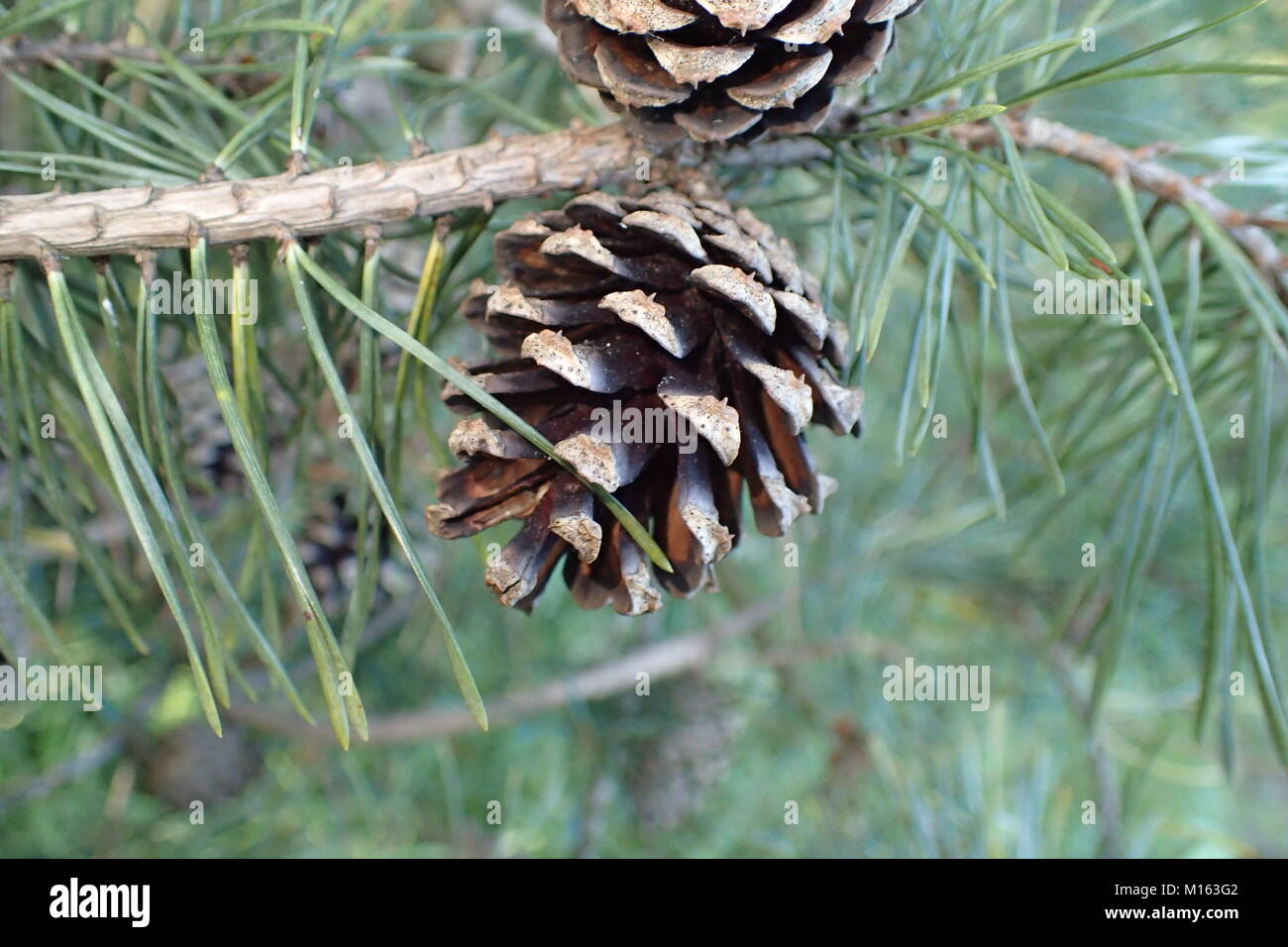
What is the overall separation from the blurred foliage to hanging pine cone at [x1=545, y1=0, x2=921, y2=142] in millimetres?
78

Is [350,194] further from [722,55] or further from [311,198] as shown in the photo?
[722,55]

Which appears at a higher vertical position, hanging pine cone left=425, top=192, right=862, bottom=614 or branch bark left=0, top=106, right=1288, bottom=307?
branch bark left=0, top=106, right=1288, bottom=307

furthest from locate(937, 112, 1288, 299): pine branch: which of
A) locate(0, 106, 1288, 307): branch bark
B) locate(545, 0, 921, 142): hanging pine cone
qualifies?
locate(545, 0, 921, 142): hanging pine cone

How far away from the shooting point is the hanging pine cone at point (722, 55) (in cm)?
32

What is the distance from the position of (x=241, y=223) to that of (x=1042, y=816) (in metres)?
0.77

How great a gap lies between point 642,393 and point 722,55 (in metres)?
0.12

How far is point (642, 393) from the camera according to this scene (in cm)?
35

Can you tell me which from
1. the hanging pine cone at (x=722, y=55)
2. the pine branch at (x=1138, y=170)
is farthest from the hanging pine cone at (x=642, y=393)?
the pine branch at (x=1138, y=170)

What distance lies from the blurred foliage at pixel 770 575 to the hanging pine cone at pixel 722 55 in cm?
8

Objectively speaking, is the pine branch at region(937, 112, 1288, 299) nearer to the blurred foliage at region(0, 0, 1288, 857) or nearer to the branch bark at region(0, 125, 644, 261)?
the blurred foliage at region(0, 0, 1288, 857)

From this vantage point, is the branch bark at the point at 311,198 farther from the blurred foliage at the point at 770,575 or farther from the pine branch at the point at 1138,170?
the pine branch at the point at 1138,170

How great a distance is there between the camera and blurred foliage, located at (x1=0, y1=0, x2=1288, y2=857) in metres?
0.45

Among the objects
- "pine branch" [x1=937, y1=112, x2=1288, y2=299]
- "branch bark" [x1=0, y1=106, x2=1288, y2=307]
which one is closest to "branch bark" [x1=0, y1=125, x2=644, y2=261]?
"branch bark" [x1=0, y1=106, x2=1288, y2=307]

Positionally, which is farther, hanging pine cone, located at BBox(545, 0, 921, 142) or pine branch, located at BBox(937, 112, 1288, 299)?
pine branch, located at BBox(937, 112, 1288, 299)
